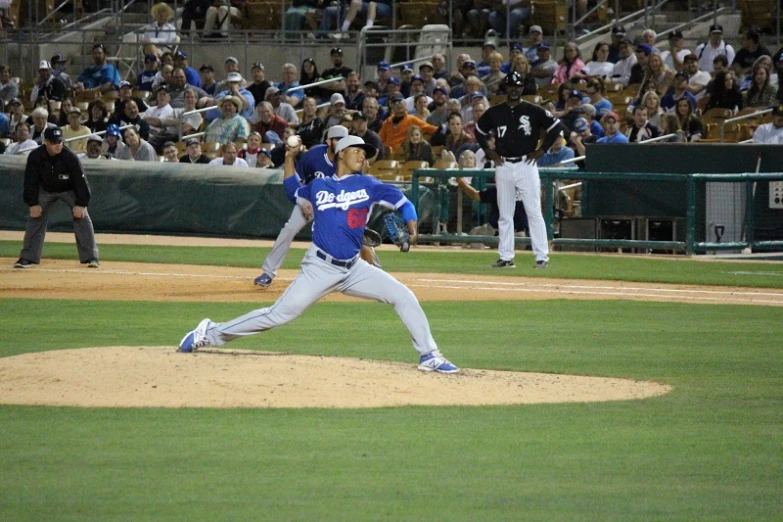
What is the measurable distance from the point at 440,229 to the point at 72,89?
419 inches

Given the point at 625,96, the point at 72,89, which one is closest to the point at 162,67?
the point at 72,89

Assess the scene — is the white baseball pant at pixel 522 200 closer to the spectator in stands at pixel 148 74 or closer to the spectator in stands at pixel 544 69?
the spectator in stands at pixel 544 69

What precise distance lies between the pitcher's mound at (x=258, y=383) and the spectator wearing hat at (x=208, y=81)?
57.5 ft

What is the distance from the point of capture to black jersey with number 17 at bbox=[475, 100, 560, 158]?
55.4 feet

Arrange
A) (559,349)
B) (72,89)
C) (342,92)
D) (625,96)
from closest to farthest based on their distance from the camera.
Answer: (559,349)
(625,96)
(342,92)
(72,89)

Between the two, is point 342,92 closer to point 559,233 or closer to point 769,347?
point 559,233

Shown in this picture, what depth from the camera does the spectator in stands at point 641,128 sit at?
810 inches

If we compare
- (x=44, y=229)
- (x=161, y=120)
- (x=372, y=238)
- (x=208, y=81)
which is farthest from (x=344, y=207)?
(x=208, y=81)

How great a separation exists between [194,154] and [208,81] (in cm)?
382

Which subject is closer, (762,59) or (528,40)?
(762,59)

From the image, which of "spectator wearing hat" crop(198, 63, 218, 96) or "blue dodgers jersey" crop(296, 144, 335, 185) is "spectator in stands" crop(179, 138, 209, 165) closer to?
"spectator wearing hat" crop(198, 63, 218, 96)

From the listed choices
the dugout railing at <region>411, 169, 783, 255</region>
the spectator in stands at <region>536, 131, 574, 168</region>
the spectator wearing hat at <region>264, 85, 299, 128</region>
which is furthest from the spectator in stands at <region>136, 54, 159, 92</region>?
the dugout railing at <region>411, 169, 783, 255</region>

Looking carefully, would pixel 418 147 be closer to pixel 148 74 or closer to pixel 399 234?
pixel 148 74

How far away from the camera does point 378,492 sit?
6027 mm
